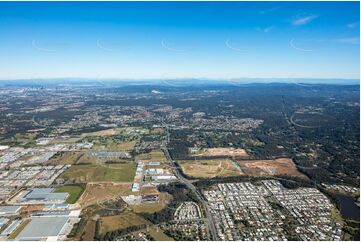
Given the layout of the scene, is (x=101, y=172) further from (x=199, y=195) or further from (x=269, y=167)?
(x=269, y=167)

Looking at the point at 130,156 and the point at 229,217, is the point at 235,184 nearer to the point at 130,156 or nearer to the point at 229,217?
the point at 229,217

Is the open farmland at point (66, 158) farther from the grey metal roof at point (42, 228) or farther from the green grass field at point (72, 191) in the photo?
the grey metal roof at point (42, 228)

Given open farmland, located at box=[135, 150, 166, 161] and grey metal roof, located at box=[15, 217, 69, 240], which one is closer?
grey metal roof, located at box=[15, 217, 69, 240]

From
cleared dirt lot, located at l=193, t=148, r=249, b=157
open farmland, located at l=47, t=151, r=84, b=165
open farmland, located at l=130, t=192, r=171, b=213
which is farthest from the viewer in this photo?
cleared dirt lot, located at l=193, t=148, r=249, b=157

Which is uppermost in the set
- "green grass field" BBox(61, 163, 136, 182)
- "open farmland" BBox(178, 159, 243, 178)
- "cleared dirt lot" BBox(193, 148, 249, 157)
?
"green grass field" BBox(61, 163, 136, 182)

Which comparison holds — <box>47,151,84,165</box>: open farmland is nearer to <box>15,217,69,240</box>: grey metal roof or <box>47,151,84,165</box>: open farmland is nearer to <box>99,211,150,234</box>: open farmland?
<box>15,217,69,240</box>: grey metal roof

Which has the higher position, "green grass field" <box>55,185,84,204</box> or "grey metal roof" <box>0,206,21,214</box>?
"grey metal roof" <box>0,206,21,214</box>

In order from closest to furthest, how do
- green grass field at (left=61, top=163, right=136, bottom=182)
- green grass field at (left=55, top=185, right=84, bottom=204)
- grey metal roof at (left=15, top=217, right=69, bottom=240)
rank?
grey metal roof at (left=15, top=217, right=69, bottom=240) < green grass field at (left=55, top=185, right=84, bottom=204) < green grass field at (left=61, top=163, right=136, bottom=182)

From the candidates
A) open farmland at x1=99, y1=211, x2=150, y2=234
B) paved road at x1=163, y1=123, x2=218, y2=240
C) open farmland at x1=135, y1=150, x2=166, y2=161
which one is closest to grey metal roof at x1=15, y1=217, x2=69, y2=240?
open farmland at x1=99, y1=211, x2=150, y2=234
